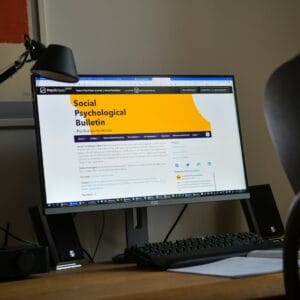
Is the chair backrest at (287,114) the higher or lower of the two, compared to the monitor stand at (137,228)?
higher

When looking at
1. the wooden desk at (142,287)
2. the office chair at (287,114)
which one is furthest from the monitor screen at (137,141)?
the office chair at (287,114)

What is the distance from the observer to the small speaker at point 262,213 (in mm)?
1841

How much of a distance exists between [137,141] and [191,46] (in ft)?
1.67

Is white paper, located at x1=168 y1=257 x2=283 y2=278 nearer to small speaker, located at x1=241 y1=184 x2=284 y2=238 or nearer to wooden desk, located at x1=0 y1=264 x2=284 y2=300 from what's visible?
wooden desk, located at x1=0 y1=264 x2=284 y2=300

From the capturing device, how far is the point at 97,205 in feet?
5.29

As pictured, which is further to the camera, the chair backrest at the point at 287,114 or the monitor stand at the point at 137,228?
the monitor stand at the point at 137,228

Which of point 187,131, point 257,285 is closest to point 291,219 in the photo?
point 257,285

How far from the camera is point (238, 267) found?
121 centimetres

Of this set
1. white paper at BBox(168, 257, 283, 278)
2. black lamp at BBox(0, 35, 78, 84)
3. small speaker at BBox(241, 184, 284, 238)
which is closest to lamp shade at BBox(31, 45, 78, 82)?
black lamp at BBox(0, 35, 78, 84)

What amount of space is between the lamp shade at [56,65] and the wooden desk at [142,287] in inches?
17.8

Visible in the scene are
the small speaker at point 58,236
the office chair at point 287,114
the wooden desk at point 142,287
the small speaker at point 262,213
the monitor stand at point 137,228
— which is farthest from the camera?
the small speaker at point 262,213

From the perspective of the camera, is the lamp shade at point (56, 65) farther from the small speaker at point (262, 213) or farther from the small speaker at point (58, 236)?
the small speaker at point (262, 213)

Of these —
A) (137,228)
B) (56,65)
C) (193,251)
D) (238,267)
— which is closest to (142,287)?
(238,267)

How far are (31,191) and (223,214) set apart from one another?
2.14 feet
